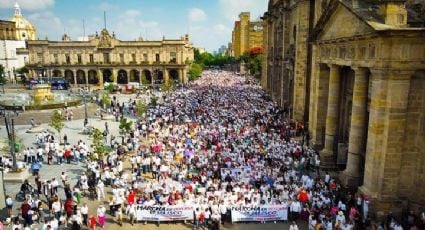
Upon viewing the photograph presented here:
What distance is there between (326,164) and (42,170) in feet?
55.6

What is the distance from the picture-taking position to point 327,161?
22094mm

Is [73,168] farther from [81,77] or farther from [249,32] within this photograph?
[249,32]

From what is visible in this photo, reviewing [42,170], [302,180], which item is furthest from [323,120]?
[42,170]

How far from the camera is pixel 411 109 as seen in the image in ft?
49.2

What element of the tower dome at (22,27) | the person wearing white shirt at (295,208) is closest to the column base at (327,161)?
the person wearing white shirt at (295,208)

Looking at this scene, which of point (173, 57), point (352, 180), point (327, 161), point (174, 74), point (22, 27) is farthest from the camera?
point (22, 27)

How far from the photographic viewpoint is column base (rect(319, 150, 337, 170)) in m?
21.9

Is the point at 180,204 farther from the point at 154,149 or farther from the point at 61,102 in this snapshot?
the point at 61,102

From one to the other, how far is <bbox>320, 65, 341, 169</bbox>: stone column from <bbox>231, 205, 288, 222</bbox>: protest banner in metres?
6.92

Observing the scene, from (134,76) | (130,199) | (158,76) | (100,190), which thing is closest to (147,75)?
(158,76)

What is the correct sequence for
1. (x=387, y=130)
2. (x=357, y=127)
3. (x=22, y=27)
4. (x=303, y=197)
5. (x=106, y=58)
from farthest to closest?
(x=22, y=27)
(x=106, y=58)
(x=357, y=127)
(x=303, y=197)
(x=387, y=130)

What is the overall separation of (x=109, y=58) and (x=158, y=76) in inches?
434

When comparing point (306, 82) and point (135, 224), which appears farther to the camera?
point (306, 82)

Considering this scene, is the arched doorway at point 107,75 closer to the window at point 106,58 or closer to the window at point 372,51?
the window at point 106,58
